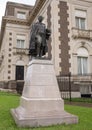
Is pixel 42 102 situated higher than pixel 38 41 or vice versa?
pixel 38 41

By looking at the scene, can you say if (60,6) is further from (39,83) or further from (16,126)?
(16,126)

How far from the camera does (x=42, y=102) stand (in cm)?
643

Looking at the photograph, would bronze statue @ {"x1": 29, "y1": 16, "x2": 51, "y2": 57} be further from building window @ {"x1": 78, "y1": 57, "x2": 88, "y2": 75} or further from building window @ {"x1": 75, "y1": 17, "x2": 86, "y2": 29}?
building window @ {"x1": 75, "y1": 17, "x2": 86, "y2": 29}

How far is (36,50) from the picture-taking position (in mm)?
7398

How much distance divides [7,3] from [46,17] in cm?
1164

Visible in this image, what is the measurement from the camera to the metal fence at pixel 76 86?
17172mm

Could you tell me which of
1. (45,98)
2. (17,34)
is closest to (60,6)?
(17,34)

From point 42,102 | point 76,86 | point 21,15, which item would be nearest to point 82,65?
point 76,86

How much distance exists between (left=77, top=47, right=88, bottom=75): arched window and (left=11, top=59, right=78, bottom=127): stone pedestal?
41.5ft

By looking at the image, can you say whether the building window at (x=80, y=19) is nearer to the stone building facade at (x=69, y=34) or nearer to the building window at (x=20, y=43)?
the stone building facade at (x=69, y=34)

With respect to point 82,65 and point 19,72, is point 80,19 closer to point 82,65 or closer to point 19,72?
point 82,65

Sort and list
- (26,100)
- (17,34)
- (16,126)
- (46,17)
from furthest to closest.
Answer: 1. (17,34)
2. (46,17)
3. (26,100)
4. (16,126)

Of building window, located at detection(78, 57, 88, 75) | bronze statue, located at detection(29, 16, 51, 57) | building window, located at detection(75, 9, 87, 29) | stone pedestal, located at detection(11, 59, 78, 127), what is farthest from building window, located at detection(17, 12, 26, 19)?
stone pedestal, located at detection(11, 59, 78, 127)

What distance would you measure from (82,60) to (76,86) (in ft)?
10.4
